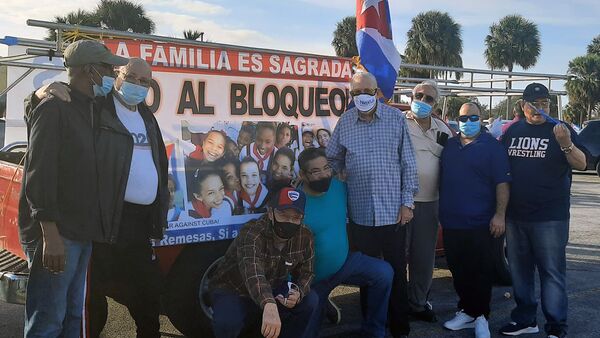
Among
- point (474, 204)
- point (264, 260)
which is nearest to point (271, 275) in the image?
point (264, 260)

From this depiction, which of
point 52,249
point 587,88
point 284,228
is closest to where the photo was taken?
point 52,249

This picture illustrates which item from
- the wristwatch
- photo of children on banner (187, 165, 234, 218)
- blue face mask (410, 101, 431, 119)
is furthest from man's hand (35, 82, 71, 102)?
the wristwatch

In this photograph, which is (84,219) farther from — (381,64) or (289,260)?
(381,64)

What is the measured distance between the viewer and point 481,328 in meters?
4.43

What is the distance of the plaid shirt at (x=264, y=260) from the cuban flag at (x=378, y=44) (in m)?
2.02

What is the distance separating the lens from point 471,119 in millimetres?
4422

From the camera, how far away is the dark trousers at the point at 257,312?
3.46 m

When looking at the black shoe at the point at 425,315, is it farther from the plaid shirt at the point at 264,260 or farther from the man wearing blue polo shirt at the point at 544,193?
the plaid shirt at the point at 264,260

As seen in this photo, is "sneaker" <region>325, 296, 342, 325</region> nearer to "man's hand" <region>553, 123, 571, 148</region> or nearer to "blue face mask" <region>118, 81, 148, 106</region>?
"man's hand" <region>553, 123, 571, 148</region>

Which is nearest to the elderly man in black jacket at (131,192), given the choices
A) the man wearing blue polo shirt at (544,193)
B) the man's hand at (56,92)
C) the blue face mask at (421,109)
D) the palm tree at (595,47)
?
the man's hand at (56,92)

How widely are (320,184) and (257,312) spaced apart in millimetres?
955

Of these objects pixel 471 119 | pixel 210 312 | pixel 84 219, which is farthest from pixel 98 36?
pixel 471 119

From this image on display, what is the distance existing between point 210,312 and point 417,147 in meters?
2.09

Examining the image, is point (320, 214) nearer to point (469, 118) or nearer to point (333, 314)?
point (333, 314)
